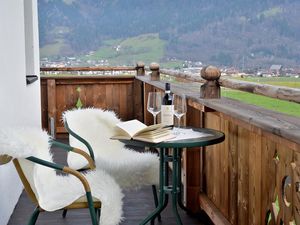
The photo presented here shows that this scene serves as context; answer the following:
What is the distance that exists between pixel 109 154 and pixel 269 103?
1.33 meters

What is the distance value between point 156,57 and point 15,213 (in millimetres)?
3650

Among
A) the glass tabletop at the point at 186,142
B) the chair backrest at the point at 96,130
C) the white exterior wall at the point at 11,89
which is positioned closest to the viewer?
the glass tabletop at the point at 186,142

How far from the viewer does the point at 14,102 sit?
13.7 ft

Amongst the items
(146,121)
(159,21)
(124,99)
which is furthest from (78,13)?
(146,121)

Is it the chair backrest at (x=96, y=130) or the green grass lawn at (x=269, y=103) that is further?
the chair backrest at (x=96, y=130)

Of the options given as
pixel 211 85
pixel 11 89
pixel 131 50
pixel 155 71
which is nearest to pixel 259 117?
pixel 211 85

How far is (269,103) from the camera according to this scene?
3.11 meters

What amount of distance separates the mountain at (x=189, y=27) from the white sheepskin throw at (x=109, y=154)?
97 cm

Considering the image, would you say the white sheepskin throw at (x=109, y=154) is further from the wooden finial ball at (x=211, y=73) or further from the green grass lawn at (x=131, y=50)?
the green grass lawn at (x=131, y=50)

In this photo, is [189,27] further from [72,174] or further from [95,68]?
[72,174]

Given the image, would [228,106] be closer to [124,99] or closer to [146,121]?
[146,121]

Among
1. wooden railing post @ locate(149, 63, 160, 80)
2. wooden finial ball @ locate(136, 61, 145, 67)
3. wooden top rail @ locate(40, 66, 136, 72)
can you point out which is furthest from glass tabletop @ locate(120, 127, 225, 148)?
wooden top rail @ locate(40, 66, 136, 72)

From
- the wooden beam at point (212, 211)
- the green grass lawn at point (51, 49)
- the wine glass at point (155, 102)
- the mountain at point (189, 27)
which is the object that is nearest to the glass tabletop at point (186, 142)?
the wine glass at point (155, 102)

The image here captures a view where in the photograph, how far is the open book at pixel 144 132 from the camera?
2.91 metres
